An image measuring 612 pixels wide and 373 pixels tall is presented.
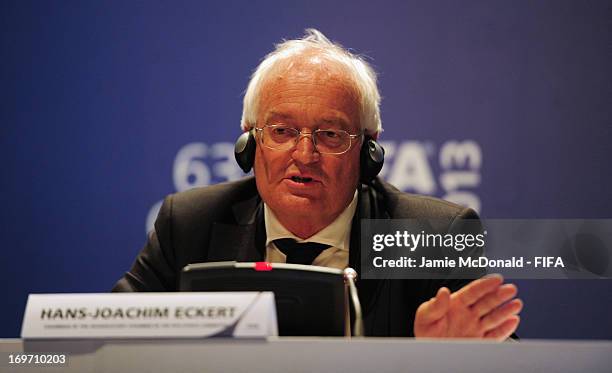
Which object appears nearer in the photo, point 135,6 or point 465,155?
point 465,155

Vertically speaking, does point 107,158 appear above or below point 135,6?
below

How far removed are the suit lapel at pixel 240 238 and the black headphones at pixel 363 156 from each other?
140 mm

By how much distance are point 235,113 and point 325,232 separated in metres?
0.89

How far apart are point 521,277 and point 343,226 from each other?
92 cm

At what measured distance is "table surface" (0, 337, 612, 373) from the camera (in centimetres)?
85

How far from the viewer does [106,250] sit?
2773mm

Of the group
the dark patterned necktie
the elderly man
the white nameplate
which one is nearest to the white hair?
the elderly man

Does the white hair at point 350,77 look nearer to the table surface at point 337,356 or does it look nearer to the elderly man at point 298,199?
the elderly man at point 298,199

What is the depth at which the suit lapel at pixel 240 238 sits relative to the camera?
1.94 m

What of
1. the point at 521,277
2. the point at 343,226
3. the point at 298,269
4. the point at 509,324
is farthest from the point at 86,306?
the point at 521,277

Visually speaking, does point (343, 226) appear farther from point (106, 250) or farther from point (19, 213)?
point (19, 213)

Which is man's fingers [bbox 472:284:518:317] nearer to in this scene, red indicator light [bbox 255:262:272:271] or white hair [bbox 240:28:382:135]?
red indicator light [bbox 255:262:272:271]

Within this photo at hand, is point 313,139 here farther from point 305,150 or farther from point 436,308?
point 436,308

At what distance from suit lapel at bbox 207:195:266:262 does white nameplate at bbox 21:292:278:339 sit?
95 centimetres
